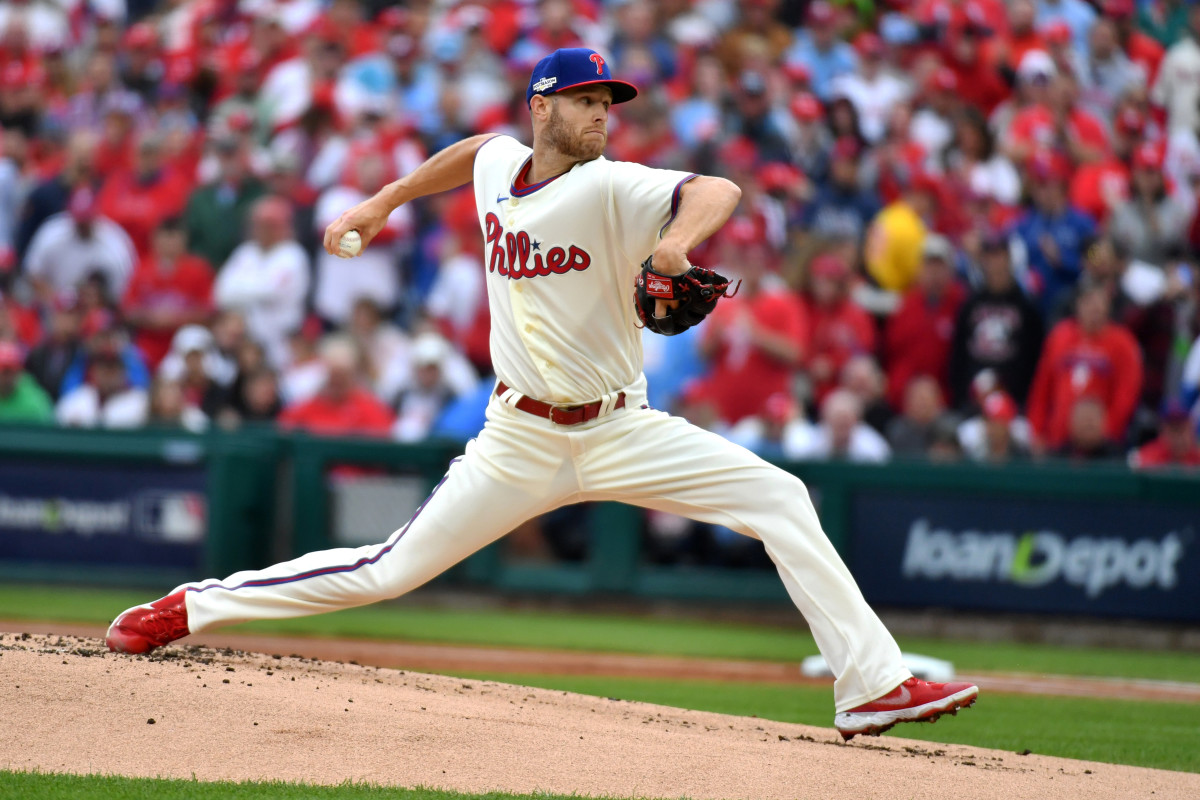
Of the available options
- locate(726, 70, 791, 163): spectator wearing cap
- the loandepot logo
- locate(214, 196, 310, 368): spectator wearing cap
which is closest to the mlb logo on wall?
locate(214, 196, 310, 368): spectator wearing cap

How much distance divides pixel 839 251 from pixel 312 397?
4202 mm

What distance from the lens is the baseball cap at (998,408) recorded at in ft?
33.1

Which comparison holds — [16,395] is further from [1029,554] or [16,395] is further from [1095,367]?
[1095,367]

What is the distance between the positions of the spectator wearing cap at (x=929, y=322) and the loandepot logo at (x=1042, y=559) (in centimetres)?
184

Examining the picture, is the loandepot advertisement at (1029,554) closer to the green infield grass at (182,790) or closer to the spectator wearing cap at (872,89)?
the spectator wearing cap at (872,89)

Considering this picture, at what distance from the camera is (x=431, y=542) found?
5.08 m

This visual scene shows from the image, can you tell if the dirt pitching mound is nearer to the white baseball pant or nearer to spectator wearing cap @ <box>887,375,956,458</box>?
the white baseball pant

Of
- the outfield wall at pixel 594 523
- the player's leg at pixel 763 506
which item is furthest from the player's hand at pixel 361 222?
the outfield wall at pixel 594 523

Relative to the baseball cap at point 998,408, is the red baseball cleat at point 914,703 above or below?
below

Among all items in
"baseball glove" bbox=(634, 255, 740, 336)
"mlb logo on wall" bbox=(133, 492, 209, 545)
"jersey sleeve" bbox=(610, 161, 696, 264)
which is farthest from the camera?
"mlb logo on wall" bbox=(133, 492, 209, 545)

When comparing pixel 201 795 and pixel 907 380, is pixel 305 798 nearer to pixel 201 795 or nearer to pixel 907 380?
pixel 201 795

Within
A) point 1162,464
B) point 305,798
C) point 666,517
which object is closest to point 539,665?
point 666,517

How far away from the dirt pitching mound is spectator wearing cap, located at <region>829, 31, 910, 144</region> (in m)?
8.33

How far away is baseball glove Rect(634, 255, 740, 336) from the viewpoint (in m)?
4.37
